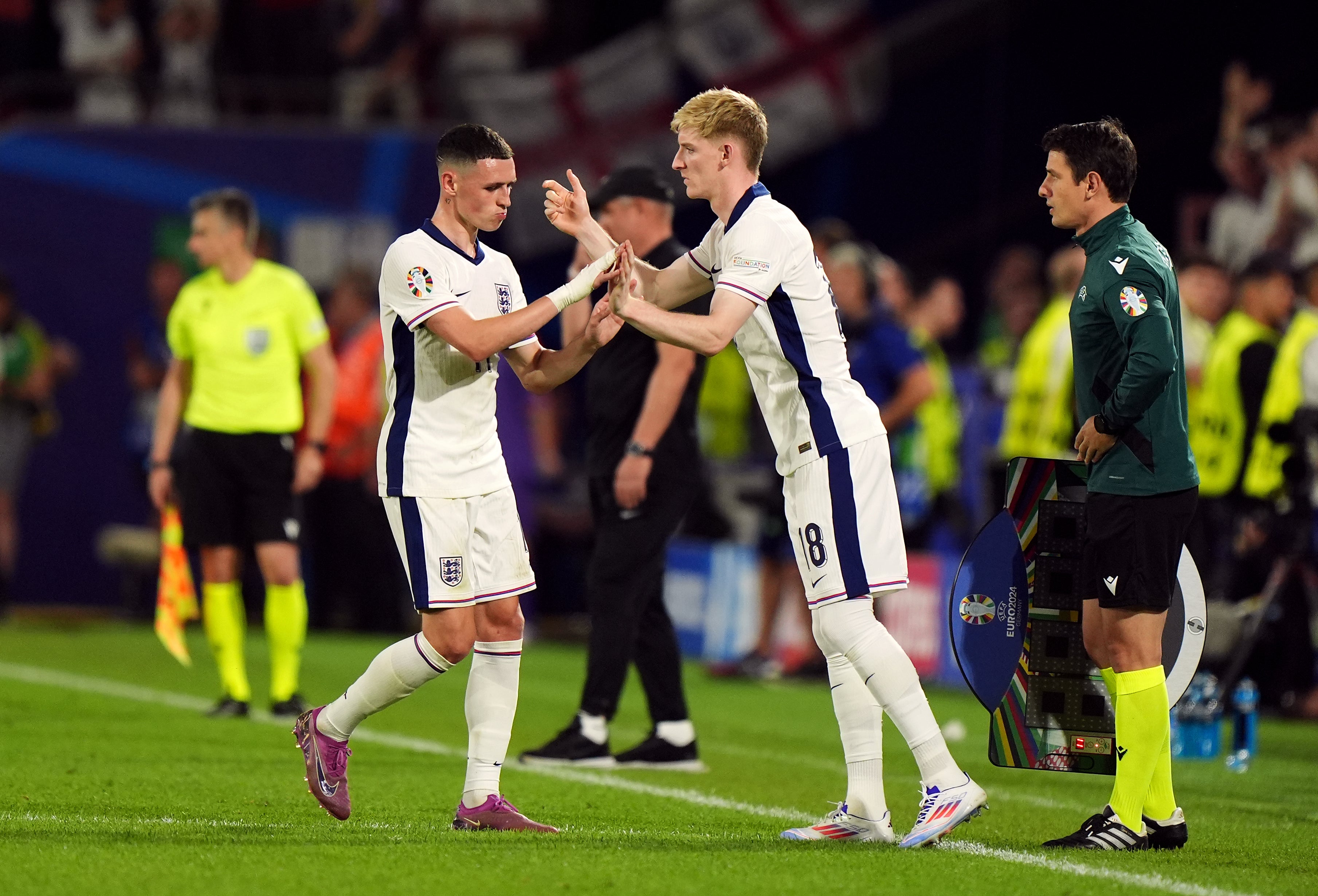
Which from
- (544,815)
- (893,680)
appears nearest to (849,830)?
(893,680)

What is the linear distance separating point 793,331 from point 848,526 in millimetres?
604

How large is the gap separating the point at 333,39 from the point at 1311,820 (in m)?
12.8

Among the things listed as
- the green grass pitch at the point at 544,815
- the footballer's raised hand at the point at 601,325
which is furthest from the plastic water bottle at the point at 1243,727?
the footballer's raised hand at the point at 601,325

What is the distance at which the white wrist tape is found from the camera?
5676 mm

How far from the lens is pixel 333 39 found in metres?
17.5

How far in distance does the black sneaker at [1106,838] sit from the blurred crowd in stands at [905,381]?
3.74 meters

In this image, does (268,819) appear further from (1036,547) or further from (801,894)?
(1036,547)

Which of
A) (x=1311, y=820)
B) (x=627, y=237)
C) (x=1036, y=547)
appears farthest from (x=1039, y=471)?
(x=627, y=237)

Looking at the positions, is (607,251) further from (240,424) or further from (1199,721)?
(1199,721)

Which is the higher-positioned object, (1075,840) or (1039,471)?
(1039,471)

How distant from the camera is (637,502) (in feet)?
25.7

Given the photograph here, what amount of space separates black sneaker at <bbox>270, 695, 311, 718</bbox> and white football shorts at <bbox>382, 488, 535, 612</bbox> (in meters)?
3.42

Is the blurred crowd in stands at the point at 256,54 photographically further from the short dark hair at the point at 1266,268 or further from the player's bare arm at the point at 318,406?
the short dark hair at the point at 1266,268

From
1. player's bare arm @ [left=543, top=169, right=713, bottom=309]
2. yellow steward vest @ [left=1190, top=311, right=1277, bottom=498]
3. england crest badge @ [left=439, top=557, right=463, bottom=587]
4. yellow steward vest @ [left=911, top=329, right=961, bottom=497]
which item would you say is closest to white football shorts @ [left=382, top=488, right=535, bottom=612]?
england crest badge @ [left=439, top=557, right=463, bottom=587]
